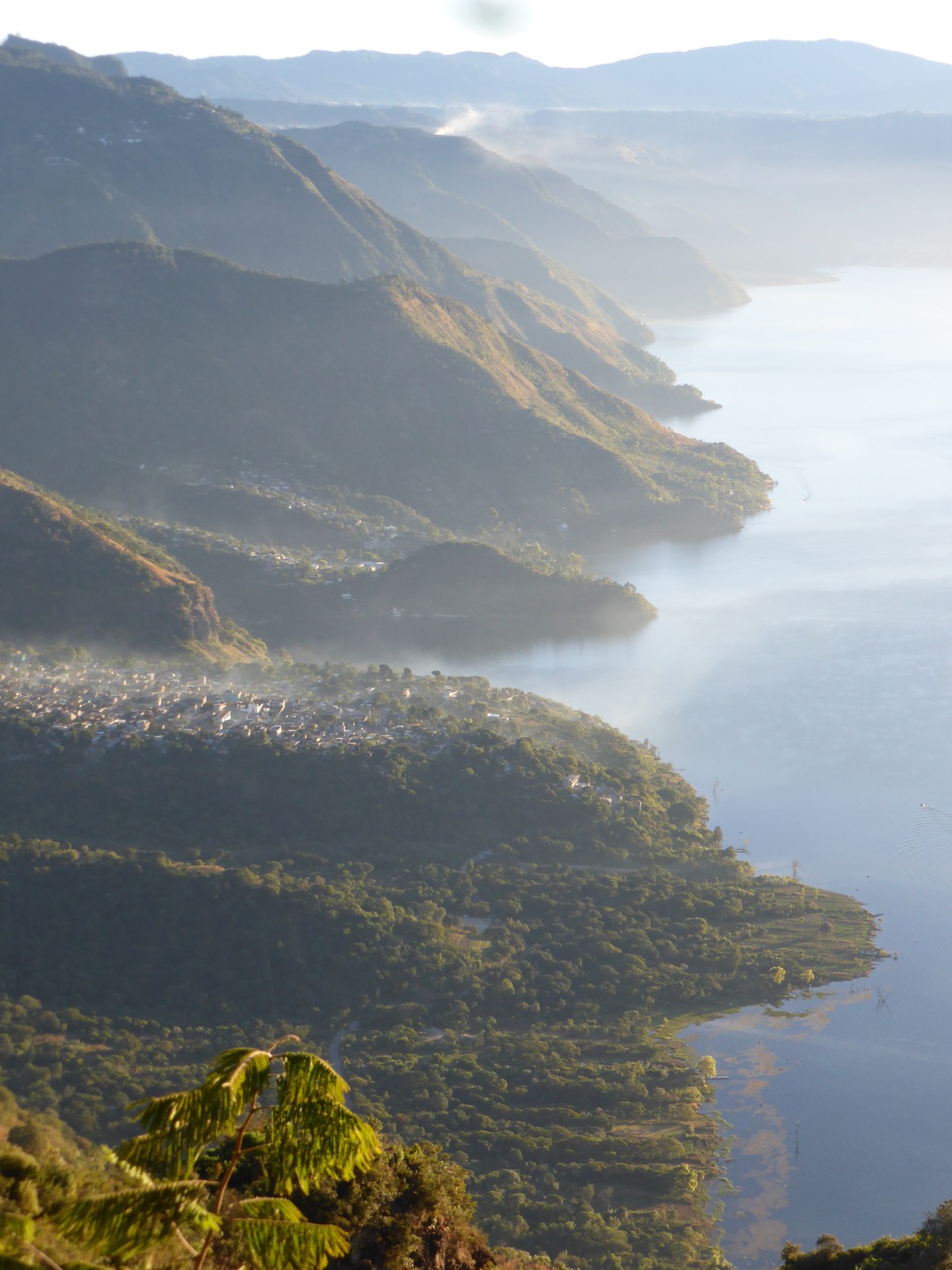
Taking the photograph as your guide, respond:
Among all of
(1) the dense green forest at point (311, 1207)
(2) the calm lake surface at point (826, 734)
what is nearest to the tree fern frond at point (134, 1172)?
(1) the dense green forest at point (311, 1207)

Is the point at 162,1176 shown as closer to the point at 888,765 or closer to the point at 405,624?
the point at 888,765

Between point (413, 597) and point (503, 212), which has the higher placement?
point (503, 212)

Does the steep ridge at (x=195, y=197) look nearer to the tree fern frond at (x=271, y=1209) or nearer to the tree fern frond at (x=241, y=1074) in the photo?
the tree fern frond at (x=241, y=1074)

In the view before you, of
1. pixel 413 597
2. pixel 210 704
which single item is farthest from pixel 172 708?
pixel 413 597

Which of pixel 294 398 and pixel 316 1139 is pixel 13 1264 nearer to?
pixel 316 1139

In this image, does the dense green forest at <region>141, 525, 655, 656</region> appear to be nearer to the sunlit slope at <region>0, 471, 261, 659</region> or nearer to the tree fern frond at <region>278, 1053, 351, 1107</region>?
the sunlit slope at <region>0, 471, 261, 659</region>

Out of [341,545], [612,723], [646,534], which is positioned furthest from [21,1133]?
[646,534]
